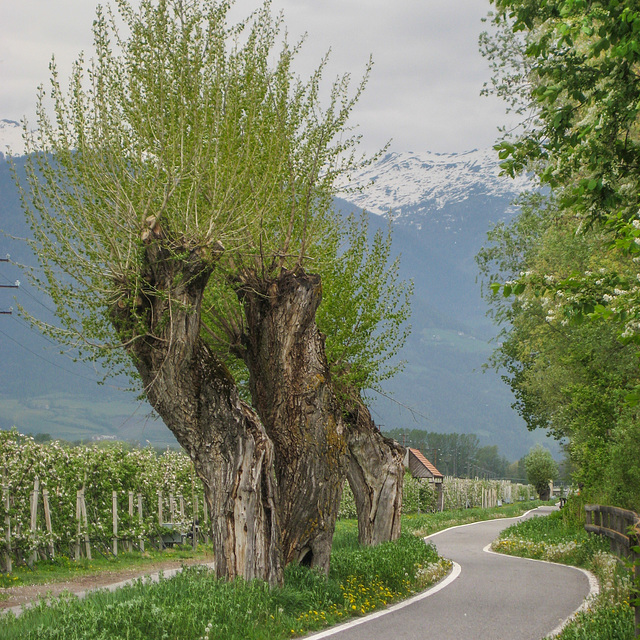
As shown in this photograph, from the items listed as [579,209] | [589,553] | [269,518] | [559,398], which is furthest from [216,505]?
[559,398]

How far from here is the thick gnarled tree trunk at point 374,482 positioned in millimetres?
18609

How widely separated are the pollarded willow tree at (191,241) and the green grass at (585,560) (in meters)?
4.54

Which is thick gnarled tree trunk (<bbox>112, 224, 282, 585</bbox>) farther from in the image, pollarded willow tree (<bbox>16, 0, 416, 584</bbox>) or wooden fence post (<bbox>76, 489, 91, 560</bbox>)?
wooden fence post (<bbox>76, 489, 91, 560</bbox>)

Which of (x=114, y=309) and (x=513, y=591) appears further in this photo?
(x=513, y=591)

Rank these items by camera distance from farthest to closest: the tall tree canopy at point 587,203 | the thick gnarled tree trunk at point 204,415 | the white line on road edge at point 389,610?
the thick gnarled tree trunk at point 204,415 → the white line on road edge at point 389,610 → the tall tree canopy at point 587,203

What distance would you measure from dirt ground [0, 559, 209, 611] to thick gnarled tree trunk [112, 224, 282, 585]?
124 inches

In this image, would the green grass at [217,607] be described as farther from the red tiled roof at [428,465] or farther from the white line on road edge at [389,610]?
the red tiled roof at [428,465]

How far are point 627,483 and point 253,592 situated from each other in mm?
10279

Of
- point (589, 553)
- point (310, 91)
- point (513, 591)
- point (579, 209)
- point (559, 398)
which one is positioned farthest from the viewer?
A: point (559, 398)

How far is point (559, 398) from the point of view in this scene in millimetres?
32250

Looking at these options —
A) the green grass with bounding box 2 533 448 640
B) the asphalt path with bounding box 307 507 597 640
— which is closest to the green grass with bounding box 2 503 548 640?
Result: the green grass with bounding box 2 533 448 640

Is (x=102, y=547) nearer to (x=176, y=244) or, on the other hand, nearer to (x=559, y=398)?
(x=176, y=244)

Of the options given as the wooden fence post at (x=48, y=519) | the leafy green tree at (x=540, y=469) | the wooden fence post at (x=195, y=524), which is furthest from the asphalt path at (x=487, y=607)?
the leafy green tree at (x=540, y=469)

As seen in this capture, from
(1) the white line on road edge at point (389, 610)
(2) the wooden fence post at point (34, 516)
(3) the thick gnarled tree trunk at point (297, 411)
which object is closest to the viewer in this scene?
(1) the white line on road edge at point (389, 610)
